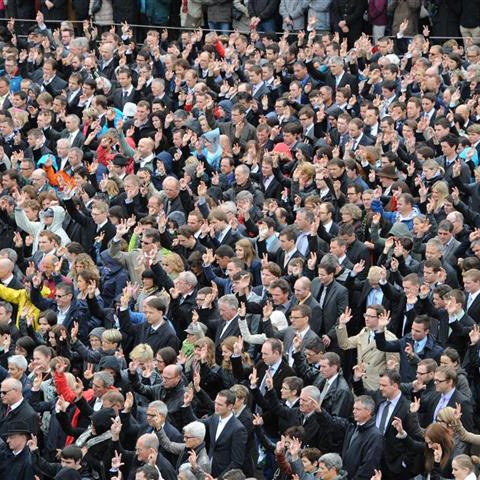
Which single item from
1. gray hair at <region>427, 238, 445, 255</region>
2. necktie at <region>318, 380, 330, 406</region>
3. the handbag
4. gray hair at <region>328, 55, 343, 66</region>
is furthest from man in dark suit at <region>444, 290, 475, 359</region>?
the handbag

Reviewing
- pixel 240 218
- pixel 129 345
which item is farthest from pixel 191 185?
pixel 129 345

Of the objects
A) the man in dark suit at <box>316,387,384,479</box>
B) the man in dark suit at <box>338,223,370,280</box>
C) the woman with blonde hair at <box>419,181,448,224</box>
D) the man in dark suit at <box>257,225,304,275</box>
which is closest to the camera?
the man in dark suit at <box>316,387,384,479</box>

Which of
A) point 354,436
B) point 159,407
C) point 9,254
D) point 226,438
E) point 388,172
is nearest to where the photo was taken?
point 159,407

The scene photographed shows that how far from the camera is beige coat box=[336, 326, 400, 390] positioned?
14877 mm

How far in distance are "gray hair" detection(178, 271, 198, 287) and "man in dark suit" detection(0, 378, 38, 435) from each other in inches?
92.9

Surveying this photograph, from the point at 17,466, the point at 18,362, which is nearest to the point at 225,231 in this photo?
the point at 18,362

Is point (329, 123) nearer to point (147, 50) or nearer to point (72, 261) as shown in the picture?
point (147, 50)

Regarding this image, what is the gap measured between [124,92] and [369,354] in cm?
841

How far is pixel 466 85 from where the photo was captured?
→ 71.6 feet

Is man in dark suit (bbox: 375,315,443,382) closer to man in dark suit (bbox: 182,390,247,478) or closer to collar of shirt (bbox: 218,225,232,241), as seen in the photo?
man in dark suit (bbox: 182,390,247,478)

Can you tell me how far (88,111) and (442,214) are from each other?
564cm

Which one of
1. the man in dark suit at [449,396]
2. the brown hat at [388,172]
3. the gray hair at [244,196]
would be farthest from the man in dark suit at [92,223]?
the man in dark suit at [449,396]

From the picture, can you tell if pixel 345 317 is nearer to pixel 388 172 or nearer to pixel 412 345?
pixel 412 345

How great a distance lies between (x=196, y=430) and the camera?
13.0 m
